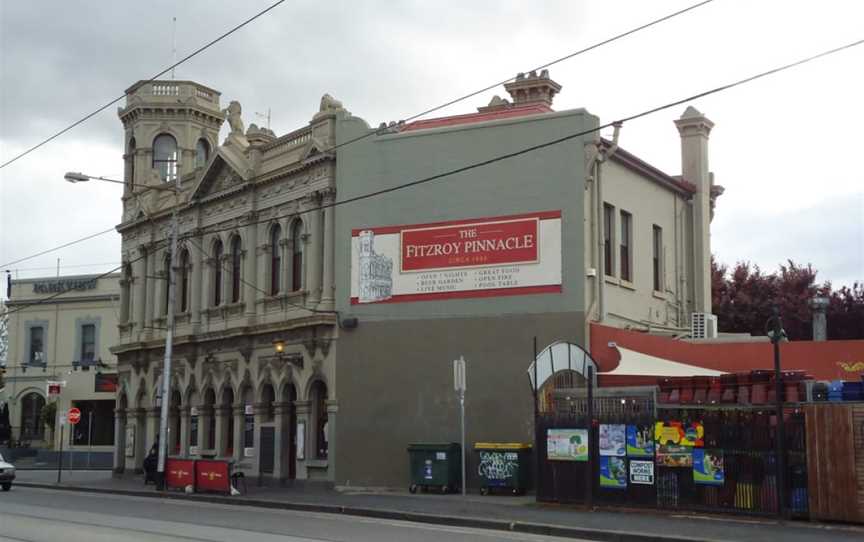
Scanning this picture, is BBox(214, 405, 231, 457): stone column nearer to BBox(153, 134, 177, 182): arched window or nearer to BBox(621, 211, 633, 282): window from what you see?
BBox(153, 134, 177, 182): arched window

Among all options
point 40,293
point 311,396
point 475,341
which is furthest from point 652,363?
point 40,293

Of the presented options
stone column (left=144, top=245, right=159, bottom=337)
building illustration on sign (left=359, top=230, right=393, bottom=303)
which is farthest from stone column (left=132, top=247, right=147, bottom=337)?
building illustration on sign (left=359, top=230, right=393, bottom=303)

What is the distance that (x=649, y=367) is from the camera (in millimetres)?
25203

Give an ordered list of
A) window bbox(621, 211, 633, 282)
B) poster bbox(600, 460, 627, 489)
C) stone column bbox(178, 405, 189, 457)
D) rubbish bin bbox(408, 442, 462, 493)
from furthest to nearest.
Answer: stone column bbox(178, 405, 189, 457) → window bbox(621, 211, 633, 282) → rubbish bin bbox(408, 442, 462, 493) → poster bbox(600, 460, 627, 489)

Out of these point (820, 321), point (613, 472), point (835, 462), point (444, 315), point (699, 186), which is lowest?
point (613, 472)

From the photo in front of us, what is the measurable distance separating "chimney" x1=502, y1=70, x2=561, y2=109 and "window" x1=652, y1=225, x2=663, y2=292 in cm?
496

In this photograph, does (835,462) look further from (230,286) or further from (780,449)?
(230,286)

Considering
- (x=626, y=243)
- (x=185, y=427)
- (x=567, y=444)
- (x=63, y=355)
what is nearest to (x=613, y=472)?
(x=567, y=444)

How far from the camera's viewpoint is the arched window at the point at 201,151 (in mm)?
41250

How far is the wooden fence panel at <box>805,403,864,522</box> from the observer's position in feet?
57.4

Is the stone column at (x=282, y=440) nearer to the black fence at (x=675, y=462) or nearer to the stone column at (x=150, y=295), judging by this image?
the stone column at (x=150, y=295)

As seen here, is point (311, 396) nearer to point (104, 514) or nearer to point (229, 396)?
point (229, 396)

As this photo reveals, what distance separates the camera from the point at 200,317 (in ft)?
118

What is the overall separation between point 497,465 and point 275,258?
11.4 meters
